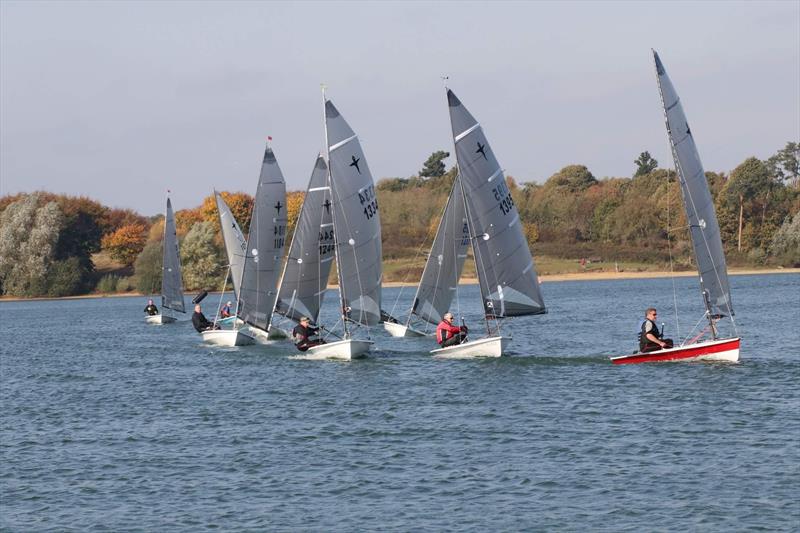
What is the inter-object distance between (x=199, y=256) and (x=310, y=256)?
83.9m

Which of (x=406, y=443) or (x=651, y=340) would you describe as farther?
(x=651, y=340)

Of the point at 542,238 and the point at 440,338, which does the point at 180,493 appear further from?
the point at 542,238

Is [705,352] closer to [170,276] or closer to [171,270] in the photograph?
[171,270]

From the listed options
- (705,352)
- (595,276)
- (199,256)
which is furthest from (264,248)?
(595,276)

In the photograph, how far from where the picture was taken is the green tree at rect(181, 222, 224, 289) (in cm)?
13175

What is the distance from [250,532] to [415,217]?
153172mm

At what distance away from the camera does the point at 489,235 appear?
42.6 meters

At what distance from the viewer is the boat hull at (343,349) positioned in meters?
43.7

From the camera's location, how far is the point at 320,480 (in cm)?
2512

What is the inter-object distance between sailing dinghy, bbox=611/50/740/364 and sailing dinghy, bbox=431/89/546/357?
5833 millimetres

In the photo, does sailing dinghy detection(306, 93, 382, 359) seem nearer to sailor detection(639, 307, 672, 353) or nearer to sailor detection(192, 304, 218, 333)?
sailor detection(639, 307, 672, 353)

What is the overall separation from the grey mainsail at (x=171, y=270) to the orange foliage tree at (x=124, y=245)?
73503 mm

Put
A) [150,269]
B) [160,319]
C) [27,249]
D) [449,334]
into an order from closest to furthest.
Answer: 1. [449,334]
2. [160,319]
3. [150,269]
4. [27,249]

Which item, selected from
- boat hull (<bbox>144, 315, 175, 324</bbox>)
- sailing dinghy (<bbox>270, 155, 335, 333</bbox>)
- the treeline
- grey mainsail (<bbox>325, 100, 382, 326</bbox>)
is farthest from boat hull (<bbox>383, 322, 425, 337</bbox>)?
the treeline
